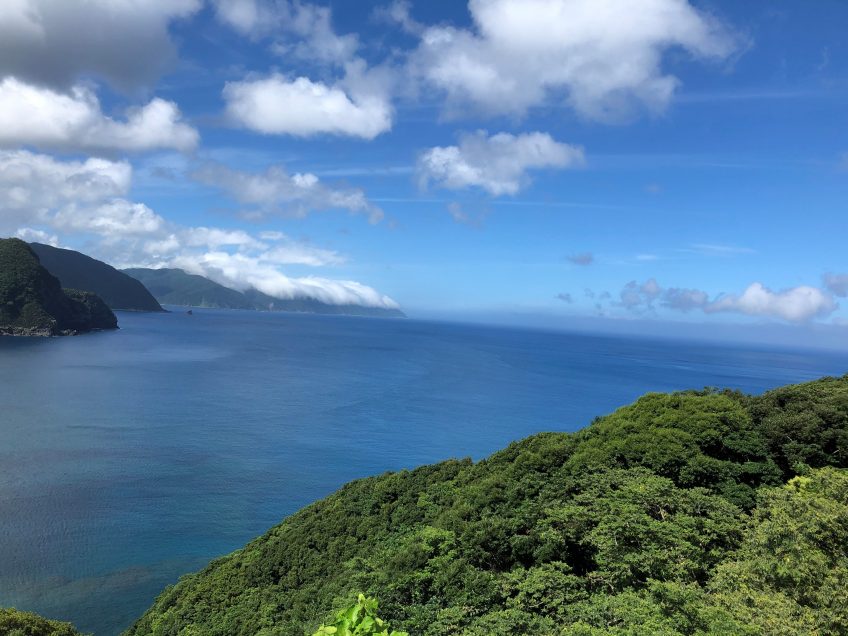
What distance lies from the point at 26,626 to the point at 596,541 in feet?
56.1

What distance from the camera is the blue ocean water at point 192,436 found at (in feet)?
94.7

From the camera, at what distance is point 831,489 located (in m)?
14.0

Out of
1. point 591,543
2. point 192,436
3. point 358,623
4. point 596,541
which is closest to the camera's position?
point 358,623

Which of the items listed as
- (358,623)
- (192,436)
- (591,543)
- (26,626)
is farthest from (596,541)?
(192,436)

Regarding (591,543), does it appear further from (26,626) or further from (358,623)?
(26,626)

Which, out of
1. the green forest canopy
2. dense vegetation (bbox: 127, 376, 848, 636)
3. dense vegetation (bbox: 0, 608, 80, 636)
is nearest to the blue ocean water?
dense vegetation (bbox: 0, 608, 80, 636)

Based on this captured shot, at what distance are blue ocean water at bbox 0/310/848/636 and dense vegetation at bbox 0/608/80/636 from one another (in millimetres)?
9356

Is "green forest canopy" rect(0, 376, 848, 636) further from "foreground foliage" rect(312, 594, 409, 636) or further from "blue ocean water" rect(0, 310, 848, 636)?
"blue ocean water" rect(0, 310, 848, 636)

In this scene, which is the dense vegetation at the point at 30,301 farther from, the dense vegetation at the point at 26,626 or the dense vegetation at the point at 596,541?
the dense vegetation at the point at 26,626

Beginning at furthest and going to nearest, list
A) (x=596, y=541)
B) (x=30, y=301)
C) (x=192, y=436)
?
(x=30, y=301), (x=192, y=436), (x=596, y=541)

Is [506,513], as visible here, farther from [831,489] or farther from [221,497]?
[221,497]

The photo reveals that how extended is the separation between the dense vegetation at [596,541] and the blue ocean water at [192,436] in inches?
415

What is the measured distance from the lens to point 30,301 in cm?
12912

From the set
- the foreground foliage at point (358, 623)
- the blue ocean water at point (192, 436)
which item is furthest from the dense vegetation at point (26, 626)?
the foreground foliage at point (358, 623)
